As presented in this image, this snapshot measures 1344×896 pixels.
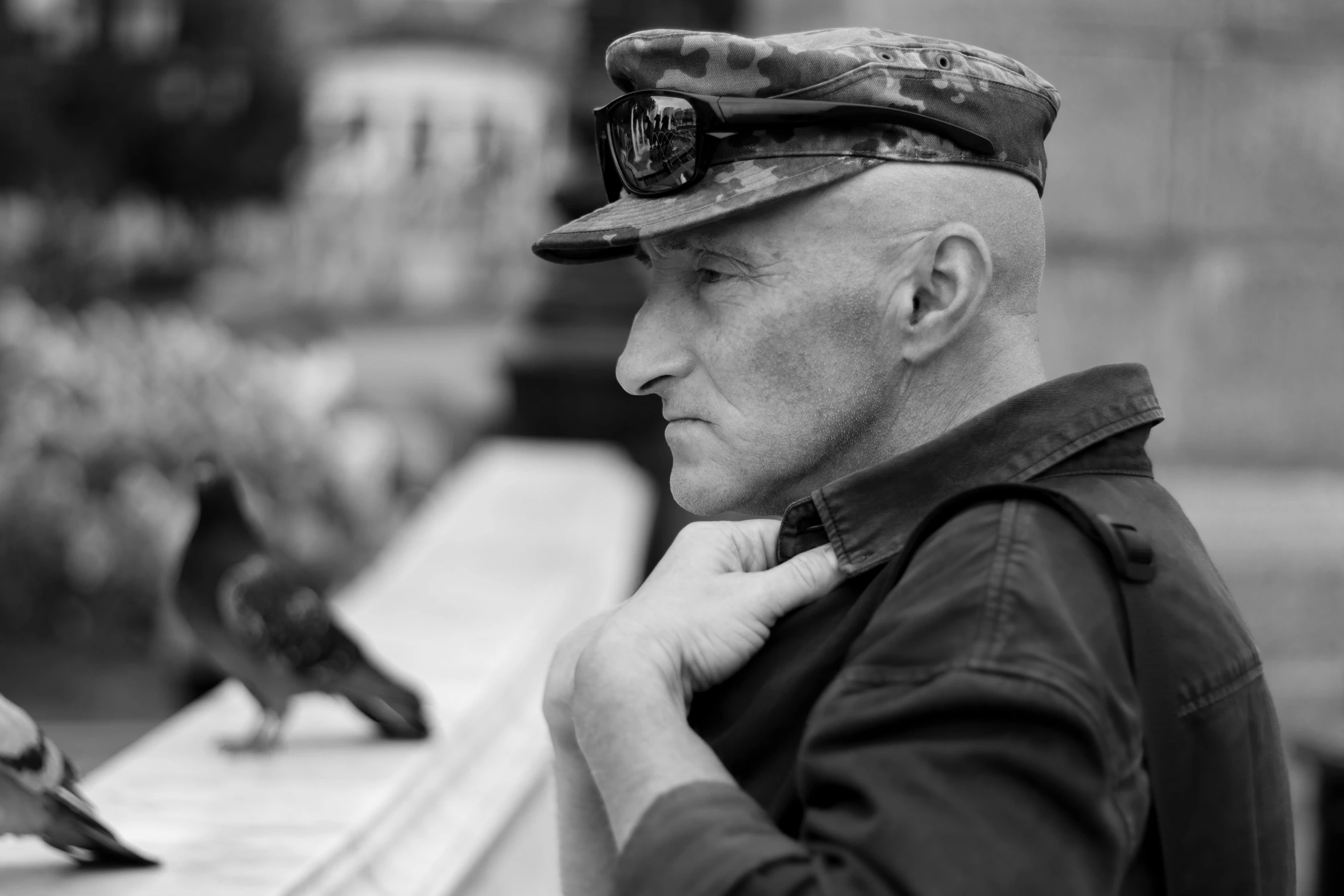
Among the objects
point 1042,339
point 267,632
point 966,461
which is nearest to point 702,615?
point 966,461

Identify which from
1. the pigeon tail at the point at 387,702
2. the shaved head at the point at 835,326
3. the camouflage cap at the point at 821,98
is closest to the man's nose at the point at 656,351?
the shaved head at the point at 835,326

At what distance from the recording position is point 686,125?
1.53 meters

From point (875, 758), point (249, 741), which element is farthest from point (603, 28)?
point (875, 758)

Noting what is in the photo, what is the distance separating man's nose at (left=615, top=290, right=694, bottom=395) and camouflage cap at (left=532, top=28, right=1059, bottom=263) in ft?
0.35

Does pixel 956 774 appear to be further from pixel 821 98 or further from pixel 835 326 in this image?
pixel 821 98

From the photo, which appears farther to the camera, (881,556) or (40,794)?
(40,794)

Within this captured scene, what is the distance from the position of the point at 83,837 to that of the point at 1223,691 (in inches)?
69.0

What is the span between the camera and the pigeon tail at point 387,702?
369 centimetres

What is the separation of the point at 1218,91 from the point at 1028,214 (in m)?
3.44

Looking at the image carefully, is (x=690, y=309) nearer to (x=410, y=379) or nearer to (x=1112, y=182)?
(x=1112, y=182)

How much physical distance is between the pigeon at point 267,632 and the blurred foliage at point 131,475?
3.31m

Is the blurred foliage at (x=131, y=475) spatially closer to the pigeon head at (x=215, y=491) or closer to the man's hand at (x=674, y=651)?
the pigeon head at (x=215, y=491)

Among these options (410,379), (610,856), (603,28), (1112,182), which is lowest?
(410,379)

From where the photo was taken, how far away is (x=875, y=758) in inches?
48.0
